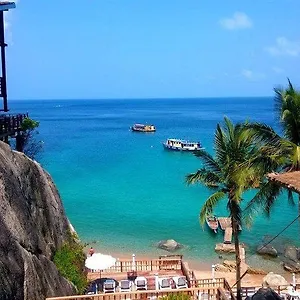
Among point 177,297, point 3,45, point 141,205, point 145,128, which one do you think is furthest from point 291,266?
point 145,128

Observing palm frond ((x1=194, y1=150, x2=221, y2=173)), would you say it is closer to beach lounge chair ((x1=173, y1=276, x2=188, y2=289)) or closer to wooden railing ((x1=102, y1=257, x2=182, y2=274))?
beach lounge chair ((x1=173, y1=276, x2=188, y2=289))

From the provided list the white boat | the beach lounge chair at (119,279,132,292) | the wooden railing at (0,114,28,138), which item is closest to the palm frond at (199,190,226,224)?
the beach lounge chair at (119,279,132,292)

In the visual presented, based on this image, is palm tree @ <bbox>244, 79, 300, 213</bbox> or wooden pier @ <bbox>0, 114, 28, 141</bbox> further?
wooden pier @ <bbox>0, 114, 28, 141</bbox>

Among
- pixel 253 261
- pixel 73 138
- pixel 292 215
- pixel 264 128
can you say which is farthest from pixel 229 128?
pixel 73 138

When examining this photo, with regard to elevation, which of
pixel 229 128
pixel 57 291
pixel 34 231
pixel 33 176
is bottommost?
pixel 57 291

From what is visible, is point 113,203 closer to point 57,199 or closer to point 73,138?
point 57,199

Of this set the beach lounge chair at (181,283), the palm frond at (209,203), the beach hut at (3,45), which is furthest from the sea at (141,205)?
the beach hut at (3,45)

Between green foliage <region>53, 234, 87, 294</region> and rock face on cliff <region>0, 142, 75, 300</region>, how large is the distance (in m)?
0.30

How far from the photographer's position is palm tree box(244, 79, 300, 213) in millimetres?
12938

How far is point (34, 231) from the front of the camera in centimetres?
1424

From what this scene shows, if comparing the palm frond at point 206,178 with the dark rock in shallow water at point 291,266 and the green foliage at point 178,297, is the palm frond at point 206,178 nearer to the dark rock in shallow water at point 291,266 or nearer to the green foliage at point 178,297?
the green foliage at point 178,297

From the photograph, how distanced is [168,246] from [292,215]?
13682 millimetres

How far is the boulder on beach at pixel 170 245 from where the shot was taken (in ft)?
95.4

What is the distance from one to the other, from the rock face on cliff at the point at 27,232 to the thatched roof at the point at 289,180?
7.04 m
